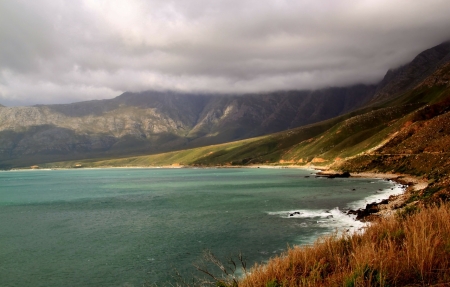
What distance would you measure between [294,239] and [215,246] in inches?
318

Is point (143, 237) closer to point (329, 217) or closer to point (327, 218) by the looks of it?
point (327, 218)

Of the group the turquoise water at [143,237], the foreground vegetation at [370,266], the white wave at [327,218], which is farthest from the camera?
the white wave at [327,218]

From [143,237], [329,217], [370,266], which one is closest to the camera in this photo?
[370,266]

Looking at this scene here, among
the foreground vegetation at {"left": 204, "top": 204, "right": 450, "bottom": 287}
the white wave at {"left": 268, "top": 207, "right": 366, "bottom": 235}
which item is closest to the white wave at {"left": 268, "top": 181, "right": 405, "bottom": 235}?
the white wave at {"left": 268, "top": 207, "right": 366, "bottom": 235}

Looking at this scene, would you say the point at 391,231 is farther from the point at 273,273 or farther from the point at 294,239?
the point at 294,239

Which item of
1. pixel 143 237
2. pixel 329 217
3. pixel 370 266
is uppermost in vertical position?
pixel 370 266

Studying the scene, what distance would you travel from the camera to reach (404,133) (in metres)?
119

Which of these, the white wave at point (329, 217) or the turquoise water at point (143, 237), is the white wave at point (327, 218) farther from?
the turquoise water at point (143, 237)

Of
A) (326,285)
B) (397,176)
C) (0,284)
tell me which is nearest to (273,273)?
(326,285)

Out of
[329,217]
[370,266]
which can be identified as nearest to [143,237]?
[329,217]

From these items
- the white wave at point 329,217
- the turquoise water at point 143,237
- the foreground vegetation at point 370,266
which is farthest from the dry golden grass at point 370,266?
the white wave at point 329,217

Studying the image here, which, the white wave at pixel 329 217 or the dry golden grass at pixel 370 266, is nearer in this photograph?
the dry golden grass at pixel 370 266

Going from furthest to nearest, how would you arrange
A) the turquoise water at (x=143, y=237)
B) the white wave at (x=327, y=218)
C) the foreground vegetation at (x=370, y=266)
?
the white wave at (x=327, y=218), the turquoise water at (x=143, y=237), the foreground vegetation at (x=370, y=266)

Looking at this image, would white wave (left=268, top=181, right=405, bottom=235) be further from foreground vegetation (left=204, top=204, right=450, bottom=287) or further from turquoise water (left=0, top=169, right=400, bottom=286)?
foreground vegetation (left=204, top=204, right=450, bottom=287)
